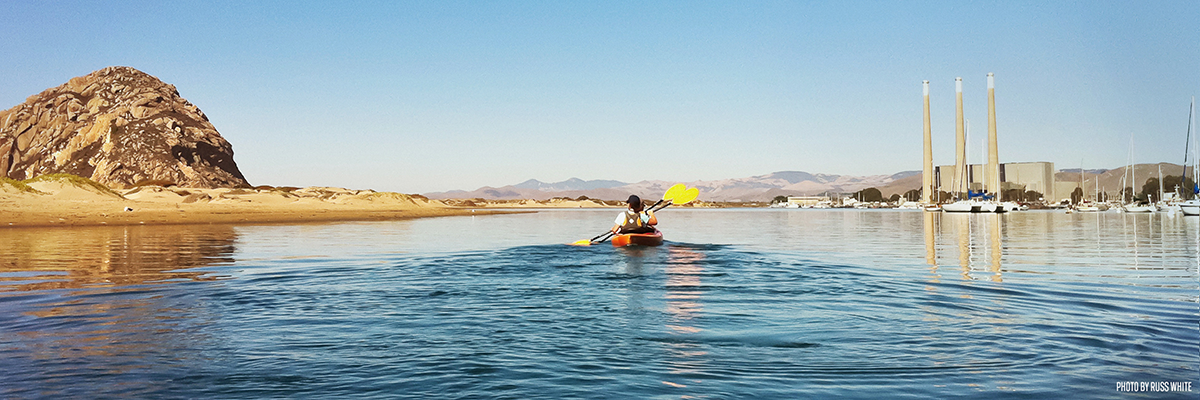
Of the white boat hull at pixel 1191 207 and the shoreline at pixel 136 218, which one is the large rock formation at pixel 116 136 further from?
the white boat hull at pixel 1191 207

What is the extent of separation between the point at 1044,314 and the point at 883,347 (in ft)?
14.3

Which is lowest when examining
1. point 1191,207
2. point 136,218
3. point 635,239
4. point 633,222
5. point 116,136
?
point 635,239

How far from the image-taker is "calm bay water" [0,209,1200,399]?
255 inches

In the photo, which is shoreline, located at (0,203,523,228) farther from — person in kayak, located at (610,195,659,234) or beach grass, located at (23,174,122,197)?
person in kayak, located at (610,195,659,234)

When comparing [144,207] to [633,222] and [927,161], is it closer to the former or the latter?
[633,222]

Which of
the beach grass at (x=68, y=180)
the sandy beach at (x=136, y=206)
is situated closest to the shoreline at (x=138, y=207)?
the sandy beach at (x=136, y=206)

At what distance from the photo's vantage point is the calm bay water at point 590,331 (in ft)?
21.3

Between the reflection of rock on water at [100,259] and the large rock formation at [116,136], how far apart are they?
10291cm

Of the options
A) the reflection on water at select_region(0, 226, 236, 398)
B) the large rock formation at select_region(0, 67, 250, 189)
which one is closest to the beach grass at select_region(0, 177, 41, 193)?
the reflection on water at select_region(0, 226, 236, 398)

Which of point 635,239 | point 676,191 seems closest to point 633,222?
point 635,239

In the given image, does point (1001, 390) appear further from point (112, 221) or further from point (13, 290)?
point (112, 221)

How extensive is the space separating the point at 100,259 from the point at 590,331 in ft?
59.1

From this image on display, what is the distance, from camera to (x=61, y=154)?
13438 cm

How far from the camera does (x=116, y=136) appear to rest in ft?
430
